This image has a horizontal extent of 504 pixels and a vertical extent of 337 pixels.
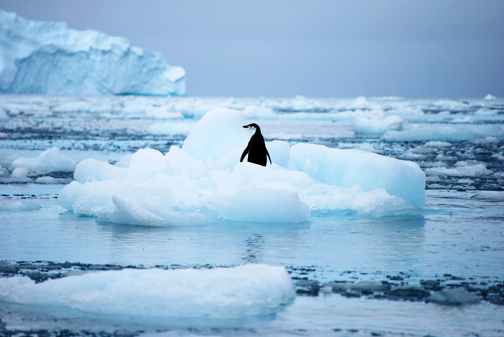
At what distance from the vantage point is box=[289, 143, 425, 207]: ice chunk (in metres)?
7.54

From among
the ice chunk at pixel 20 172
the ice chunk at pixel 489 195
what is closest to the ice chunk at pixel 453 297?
the ice chunk at pixel 489 195

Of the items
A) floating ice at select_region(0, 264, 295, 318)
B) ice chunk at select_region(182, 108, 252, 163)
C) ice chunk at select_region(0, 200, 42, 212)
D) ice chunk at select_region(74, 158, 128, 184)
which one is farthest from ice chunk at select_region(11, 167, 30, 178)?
floating ice at select_region(0, 264, 295, 318)

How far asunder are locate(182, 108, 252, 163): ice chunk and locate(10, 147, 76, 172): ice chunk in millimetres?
3545

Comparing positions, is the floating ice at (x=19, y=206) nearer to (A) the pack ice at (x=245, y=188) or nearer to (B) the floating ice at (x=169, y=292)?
(A) the pack ice at (x=245, y=188)

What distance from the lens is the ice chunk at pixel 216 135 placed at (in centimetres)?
904

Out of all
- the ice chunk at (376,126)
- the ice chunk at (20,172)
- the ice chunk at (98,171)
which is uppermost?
the ice chunk at (376,126)

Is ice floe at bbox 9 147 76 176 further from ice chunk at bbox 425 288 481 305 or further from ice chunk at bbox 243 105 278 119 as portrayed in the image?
ice chunk at bbox 243 105 278 119

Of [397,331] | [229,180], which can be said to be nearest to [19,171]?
[229,180]

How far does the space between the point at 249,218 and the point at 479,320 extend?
11.6ft

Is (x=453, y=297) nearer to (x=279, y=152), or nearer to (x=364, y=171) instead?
(x=364, y=171)

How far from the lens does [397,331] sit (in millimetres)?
3441

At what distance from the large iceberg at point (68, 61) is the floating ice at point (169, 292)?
48719mm

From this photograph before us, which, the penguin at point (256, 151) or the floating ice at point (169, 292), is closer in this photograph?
the floating ice at point (169, 292)

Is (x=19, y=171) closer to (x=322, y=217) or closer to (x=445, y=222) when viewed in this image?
(x=322, y=217)
